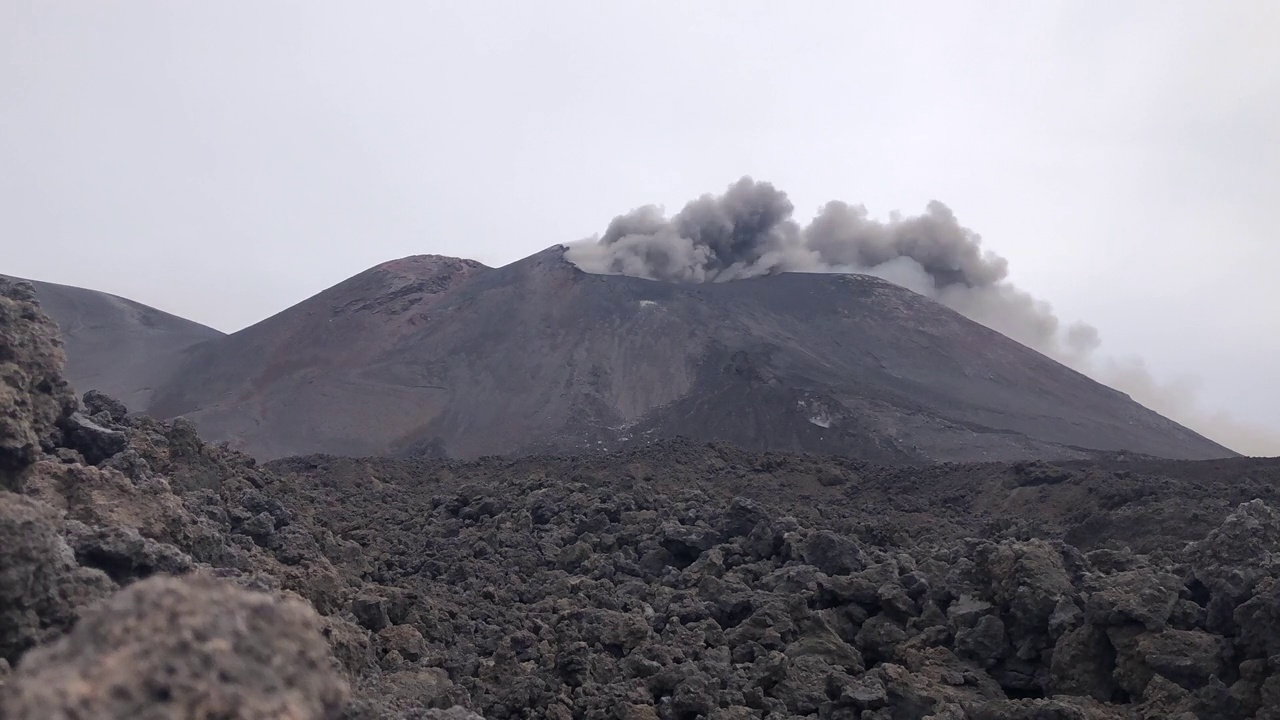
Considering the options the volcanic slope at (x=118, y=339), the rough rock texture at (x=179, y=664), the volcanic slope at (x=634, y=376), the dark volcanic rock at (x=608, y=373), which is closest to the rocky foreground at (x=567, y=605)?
the rough rock texture at (x=179, y=664)

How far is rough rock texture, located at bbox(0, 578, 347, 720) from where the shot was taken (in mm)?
2105

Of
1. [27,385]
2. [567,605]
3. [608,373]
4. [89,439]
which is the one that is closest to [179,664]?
[27,385]

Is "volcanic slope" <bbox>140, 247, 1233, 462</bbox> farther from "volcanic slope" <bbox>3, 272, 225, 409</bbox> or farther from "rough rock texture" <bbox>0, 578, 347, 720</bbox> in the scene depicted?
"rough rock texture" <bbox>0, 578, 347, 720</bbox>

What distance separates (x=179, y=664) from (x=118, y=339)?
7453 cm

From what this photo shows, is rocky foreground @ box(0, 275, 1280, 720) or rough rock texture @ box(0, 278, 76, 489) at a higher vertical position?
rough rock texture @ box(0, 278, 76, 489)

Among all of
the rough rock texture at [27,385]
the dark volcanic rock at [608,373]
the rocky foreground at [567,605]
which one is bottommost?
the rocky foreground at [567,605]

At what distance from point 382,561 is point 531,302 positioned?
46.1m

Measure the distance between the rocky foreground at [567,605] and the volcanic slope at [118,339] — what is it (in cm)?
4814

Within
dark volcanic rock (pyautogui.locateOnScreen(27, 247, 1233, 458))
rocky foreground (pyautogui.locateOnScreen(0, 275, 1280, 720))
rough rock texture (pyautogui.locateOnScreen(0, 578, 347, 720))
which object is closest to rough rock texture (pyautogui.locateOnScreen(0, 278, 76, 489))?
rocky foreground (pyautogui.locateOnScreen(0, 275, 1280, 720))

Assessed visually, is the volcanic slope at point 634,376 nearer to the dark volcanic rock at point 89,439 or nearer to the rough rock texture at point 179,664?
the dark volcanic rock at point 89,439

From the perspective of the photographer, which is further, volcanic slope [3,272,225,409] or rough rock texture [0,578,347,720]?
volcanic slope [3,272,225,409]

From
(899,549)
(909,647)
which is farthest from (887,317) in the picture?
(909,647)

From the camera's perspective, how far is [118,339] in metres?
67.8

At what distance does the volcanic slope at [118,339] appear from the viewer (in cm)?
6006
